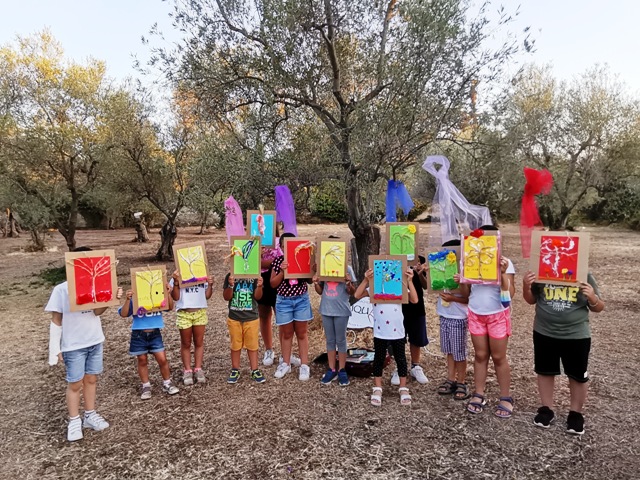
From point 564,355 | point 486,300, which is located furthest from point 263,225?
point 564,355

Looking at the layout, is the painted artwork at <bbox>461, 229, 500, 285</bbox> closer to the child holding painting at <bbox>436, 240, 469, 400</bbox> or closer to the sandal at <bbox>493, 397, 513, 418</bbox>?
the child holding painting at <bbox>436, 240, 469, 400</bbox>

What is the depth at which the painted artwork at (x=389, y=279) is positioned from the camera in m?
4.84

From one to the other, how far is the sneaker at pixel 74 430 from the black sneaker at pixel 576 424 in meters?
4.73

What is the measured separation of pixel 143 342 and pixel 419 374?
132 inches

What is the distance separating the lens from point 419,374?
5.41 m

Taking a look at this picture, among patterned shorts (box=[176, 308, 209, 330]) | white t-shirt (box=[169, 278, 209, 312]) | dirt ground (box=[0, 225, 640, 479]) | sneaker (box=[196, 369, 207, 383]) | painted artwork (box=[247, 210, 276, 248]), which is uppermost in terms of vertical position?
painted artwork (box=[247, 210, 276, 248])

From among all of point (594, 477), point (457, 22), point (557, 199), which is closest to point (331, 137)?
point (457, 22)

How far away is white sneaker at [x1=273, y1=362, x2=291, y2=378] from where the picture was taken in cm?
560

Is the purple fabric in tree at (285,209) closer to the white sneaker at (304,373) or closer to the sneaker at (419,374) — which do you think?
the white sneaker at (304,373)

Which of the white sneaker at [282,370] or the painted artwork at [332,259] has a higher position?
the painted artwork at [332,259]

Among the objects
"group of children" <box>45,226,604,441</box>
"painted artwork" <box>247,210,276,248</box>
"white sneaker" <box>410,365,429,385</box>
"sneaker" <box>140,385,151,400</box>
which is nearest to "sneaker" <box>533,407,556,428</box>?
"group of children" <box>45,226,604,441</box>

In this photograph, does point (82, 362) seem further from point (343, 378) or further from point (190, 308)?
point (343, 378)

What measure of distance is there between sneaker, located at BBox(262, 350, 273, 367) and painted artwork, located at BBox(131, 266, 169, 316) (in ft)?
5.85

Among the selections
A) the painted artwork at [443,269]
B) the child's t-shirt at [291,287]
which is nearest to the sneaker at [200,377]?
the child's t-shirt at [291,287]
